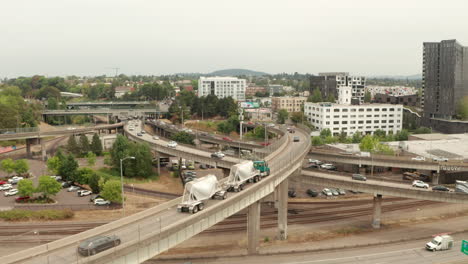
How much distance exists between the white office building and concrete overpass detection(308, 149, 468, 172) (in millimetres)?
57354

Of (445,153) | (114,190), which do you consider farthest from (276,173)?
(445,153)

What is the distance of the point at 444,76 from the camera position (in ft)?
507

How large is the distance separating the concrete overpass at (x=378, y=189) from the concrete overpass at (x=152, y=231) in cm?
1528

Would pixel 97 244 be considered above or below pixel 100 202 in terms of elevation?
above

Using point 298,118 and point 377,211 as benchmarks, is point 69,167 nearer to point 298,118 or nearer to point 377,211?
point 377,211

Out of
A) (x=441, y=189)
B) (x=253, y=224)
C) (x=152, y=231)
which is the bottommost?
(x=253, y=224)

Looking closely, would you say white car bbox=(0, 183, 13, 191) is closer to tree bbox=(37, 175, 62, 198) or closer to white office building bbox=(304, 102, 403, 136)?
tree bbox=(37, 175, 62, 198)

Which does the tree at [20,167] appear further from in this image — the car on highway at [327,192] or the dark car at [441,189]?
the dark car at [441,189]

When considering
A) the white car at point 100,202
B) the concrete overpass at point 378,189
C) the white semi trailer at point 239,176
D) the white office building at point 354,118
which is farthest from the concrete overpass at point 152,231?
the white office building at point 354,118

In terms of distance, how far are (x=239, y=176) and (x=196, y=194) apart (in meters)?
8.93

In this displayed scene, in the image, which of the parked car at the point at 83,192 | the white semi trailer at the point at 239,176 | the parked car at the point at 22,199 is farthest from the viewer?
the parked car at the point at 83,192

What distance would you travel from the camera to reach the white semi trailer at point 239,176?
143 ft

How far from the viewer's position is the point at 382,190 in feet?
187

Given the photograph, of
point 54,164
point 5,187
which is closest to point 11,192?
point 5,187
